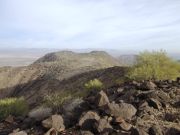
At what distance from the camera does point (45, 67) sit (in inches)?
3969

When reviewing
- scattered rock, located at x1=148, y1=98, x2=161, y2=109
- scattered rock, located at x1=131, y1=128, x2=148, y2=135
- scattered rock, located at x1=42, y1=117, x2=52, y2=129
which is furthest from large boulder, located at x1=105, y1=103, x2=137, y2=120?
scattered rock, located at x1=131, y1=128, x2=148, y2=135

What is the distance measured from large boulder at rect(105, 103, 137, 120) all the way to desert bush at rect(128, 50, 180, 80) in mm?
18589

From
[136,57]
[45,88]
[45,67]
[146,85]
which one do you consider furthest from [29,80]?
[146,85]

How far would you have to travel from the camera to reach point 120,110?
18016mm

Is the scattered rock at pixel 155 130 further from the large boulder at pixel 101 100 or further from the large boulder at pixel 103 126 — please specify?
the large boulder at pixel 101 100

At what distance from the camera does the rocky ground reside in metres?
16.6

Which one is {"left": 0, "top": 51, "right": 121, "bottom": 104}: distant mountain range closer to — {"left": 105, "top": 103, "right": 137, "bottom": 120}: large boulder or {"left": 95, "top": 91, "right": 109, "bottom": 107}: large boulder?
{"left": 95, "top": 91, "right": 109, "bottom": 107}: large boulder

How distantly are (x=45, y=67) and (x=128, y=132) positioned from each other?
8567 centimetres

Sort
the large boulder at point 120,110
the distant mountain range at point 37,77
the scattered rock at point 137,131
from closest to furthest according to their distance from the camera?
the scattered rock at point 137,131, the large boulder at point 120,110, the distant mountain range at point 37,77

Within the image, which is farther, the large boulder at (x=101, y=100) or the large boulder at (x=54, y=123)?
the large boulder at (x=101, y=100)

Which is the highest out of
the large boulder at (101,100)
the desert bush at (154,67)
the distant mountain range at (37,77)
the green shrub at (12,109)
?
the large boulder at (101,100)

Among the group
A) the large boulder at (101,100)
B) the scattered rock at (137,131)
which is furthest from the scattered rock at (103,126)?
the large boulder at (101,100)

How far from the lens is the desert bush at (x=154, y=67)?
37884mm

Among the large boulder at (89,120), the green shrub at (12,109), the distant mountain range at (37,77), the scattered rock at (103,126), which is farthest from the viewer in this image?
the distant mountain range at (37,77)
